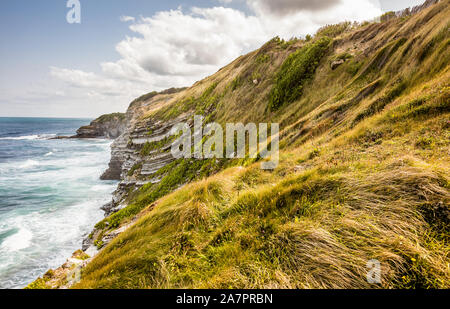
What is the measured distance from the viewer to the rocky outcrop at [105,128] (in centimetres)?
9836

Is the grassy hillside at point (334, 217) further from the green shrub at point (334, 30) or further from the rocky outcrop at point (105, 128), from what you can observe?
the rocky outcrop at point (105, 128)

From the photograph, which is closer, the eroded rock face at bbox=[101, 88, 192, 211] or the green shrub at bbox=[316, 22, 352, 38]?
the green shrub at bbox=[316, 22, 352, 38]

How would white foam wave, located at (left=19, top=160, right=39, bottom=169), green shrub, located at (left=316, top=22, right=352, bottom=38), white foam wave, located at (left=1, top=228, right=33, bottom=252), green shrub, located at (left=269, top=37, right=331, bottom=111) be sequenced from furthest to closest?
1. white foam wave, located at (left=19, top=160, right=39, bottom=169)
2. green shrub, located at (left=316, top=22, right=352, bottom=38)
3. green shrub, located at (left=269, top=37, right=331, bottom=111)
4. white foam wave, located at (left=1, top=228, right=33, bottom=252)

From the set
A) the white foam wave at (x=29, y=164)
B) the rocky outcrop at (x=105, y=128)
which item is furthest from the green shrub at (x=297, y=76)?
the rocky outcrop at (x=105, y=128)

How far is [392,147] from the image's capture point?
552 cm

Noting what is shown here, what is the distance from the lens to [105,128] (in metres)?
103

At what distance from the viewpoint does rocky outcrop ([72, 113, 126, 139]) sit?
9836cm

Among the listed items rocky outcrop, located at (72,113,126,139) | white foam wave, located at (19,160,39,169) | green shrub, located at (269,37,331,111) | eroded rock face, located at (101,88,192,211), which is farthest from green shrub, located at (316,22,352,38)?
rocky outcrop, located at (72,113,126,139)

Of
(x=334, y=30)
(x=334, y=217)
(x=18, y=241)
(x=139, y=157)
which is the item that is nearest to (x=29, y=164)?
(x=139, y=157)

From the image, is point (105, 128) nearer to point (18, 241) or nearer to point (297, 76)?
point (18, 241)

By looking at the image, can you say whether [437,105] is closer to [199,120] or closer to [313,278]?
[313,278]

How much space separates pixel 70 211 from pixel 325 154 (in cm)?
3074

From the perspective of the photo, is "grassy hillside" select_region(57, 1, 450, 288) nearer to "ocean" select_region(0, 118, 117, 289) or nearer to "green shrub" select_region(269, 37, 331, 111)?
"green shrub" select_region(269, 37, 331, 111)
